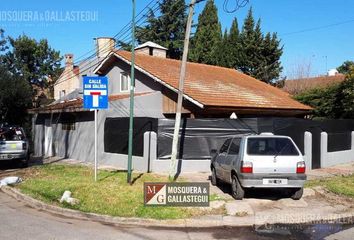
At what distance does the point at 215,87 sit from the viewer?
21875 mm

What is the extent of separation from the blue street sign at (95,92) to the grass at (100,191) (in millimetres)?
2276

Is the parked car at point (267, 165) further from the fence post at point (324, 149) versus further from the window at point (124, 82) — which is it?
the window at point (124, 82)

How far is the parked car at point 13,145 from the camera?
→ 62.6ft

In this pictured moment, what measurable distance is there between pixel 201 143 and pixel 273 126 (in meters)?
2.86

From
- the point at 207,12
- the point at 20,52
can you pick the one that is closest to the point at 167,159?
the point at 207,12

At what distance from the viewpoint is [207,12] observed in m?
46.0

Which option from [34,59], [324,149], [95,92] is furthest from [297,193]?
[34,59]

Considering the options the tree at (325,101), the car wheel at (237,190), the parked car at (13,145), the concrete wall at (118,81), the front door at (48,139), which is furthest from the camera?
the tree at (325,101)

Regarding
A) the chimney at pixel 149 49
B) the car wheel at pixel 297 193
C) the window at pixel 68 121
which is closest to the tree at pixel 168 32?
the chimney at pixel 149 49

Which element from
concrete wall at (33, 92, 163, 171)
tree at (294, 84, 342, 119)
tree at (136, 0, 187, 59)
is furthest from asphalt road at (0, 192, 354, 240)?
tree at (136, 0, 187, 59)

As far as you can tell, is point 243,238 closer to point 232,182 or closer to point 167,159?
point 232,182

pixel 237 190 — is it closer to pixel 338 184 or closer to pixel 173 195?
pixel 173 195

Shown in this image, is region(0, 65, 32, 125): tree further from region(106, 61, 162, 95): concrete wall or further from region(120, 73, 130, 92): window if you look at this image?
region(120, 73, 130, 92): window

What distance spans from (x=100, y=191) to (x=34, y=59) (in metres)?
45.5
